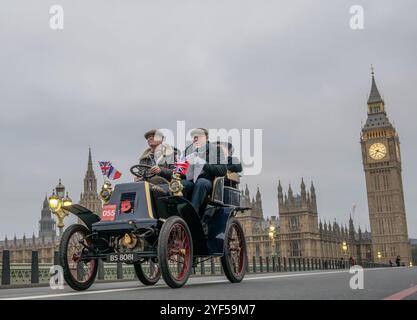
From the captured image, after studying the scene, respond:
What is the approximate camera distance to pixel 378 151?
369 ft

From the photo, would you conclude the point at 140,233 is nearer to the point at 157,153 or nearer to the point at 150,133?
the point at 157,153

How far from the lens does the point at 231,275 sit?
24.8ft

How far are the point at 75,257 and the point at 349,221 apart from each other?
367 feet

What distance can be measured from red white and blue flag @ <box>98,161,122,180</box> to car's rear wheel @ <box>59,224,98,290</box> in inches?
29.1

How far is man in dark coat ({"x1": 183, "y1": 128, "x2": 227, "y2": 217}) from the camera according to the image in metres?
6.95

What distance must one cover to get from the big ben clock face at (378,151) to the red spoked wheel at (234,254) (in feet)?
360

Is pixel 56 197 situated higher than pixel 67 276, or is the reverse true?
pixel 56 197

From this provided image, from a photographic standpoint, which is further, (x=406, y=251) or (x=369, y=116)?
(x=369, y=116)

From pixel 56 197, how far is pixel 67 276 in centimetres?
1318

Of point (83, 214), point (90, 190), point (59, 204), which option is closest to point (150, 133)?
point (83, 214)
